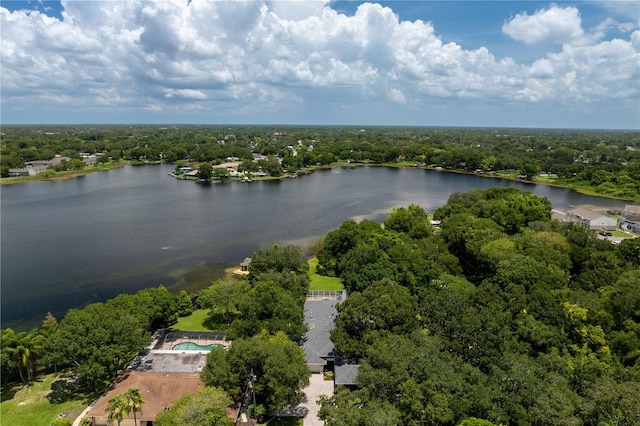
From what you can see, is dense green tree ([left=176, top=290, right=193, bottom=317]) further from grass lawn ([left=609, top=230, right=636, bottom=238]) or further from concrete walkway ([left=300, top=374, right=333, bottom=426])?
grass lawn ([left=609, top=230, right=636, bottom=238])

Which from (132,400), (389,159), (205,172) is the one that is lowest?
(132,400)

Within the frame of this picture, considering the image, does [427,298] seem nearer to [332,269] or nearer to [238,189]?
[332,269]

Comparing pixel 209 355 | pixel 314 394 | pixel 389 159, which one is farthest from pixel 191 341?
pixel 389 159

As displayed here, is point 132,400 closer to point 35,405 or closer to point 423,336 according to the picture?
point 35,405

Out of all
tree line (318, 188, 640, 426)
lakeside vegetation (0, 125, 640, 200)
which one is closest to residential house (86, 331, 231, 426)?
tree line (318, 188, 640, 426)

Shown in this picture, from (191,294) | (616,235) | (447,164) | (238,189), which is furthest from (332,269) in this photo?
(447,164)
